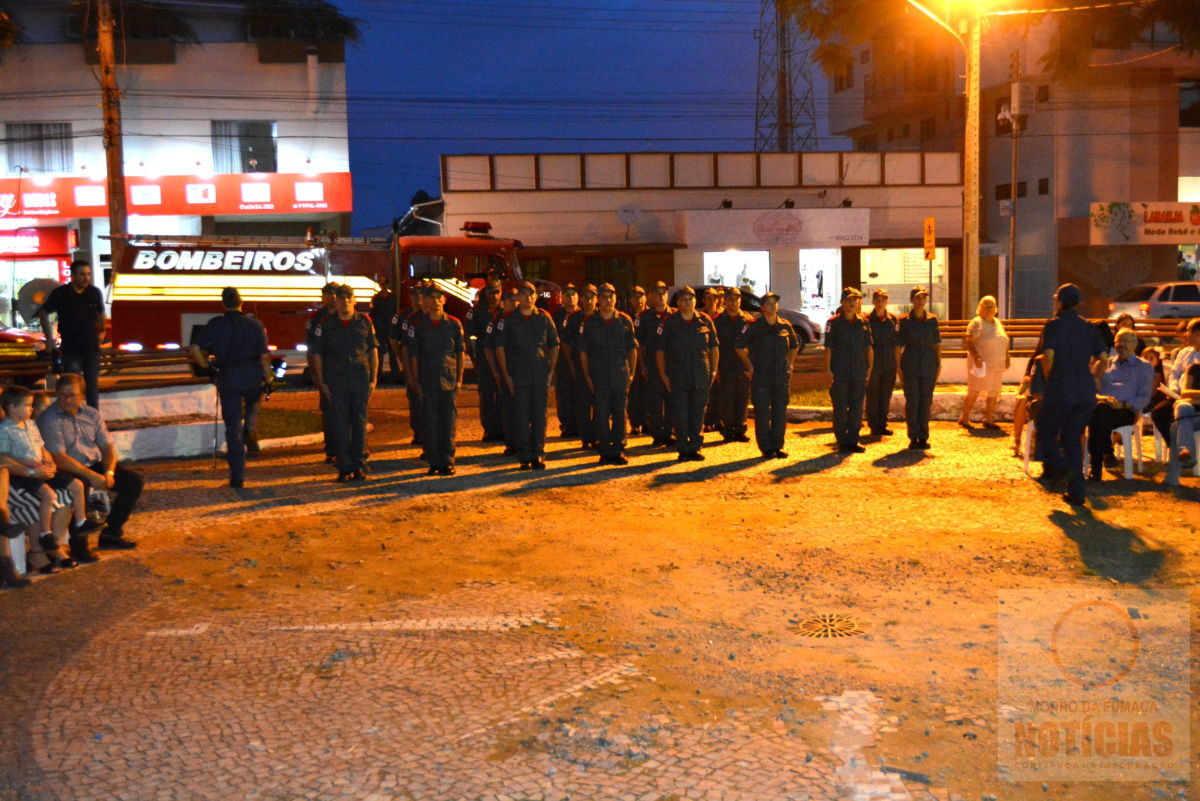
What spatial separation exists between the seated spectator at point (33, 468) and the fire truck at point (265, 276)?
12.9 metres

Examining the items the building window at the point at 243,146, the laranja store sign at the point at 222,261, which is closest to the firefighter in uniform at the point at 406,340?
the laranja store sign at the point at 222,261

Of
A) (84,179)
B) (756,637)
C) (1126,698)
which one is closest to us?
(1126,698)

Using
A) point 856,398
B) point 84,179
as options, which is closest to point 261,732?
point 856,398

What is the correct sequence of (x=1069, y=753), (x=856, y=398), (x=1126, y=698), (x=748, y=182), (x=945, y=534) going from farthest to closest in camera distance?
1. (x=748, y=182)
2. (x=856, y=398)
3. (x=945, y=534)
4. (x=1126, y=698)
5. (x=1069, y=753)

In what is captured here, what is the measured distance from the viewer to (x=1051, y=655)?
18.6 ft

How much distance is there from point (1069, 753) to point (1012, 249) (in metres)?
34.1

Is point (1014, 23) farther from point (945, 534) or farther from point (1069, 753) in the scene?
point (1069, 753)

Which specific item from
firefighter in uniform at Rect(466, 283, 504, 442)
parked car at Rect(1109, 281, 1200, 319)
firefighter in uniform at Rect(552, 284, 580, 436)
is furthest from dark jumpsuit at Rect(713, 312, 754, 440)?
parked car at Rect(1109, 281, 1200, 319)

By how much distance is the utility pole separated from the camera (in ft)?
69.3

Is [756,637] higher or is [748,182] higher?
[748,182]

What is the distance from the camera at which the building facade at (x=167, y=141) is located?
108 feet

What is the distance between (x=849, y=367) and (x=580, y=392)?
2994 mm

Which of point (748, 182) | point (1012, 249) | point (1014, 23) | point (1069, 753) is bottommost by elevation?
point (1069, 753)

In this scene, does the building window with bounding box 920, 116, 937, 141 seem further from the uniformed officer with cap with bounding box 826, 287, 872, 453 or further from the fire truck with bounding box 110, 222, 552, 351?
the uniformed officer with cap with bounding box 826, 287, 872, 453
